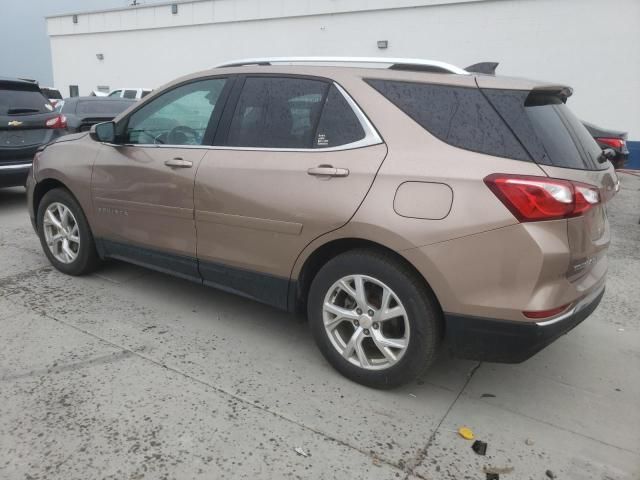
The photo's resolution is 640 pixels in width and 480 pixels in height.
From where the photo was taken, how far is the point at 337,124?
292 cm

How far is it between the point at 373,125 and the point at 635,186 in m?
10.0

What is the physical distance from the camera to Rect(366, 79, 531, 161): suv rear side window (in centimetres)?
249

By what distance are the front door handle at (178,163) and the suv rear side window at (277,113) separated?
31 centimetres

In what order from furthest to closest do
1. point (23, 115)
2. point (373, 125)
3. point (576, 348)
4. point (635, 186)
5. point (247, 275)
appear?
point (635, 186) < point (23, 115) < point (576, 348) < point (247, 275) < point (373, 125)

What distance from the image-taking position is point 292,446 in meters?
2.44

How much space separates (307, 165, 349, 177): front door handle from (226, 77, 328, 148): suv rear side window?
199 mm

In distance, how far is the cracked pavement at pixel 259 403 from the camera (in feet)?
7.68

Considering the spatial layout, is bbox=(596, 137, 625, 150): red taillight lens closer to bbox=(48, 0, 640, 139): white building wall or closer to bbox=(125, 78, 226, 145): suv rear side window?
bbox=(48, 0, 640, 139): white building wall

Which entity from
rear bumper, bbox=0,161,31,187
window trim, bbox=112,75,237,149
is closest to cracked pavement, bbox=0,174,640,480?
window trim, bbox=112,75,237,149

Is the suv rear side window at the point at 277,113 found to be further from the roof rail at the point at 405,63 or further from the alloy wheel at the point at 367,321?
the alloy wheel at the point at 367,321

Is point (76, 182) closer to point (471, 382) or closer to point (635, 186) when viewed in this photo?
point (471, 382)

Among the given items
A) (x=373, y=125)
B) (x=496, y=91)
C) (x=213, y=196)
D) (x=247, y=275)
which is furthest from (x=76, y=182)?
(x=496, y=91)

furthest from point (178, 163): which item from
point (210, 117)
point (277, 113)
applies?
point (277, 113)

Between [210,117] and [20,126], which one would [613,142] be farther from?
[20,126]
